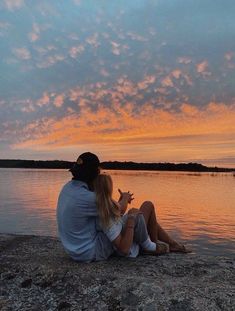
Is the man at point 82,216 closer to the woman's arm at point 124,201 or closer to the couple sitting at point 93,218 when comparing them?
the couple sitting at point 93,218

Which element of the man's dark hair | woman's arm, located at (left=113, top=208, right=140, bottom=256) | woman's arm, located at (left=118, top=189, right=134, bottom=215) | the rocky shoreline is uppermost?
the man's dark hair

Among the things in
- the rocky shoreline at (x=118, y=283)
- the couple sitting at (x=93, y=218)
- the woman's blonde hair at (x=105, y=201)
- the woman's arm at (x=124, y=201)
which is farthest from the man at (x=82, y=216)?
the woman's arm at (x=124, y=201)

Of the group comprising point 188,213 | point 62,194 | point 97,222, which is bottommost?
point 188,213

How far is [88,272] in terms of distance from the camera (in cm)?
619

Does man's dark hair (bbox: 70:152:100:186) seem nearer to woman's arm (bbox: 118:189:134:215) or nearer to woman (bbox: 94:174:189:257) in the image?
woman (bbox: 94:174:189:257)

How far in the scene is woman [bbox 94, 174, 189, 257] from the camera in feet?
20.5

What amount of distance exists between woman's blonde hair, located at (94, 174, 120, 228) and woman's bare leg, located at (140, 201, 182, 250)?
3.15 feet

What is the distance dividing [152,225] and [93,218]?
1243 millimetres

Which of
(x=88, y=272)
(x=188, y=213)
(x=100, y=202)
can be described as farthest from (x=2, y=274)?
(x=188, y=213)

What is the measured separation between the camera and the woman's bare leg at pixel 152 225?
7129mm

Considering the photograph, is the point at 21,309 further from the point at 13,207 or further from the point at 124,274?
the point at 13,207

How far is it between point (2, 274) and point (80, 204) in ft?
5.36

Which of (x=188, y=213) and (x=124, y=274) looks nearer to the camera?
(x=124, y=274)

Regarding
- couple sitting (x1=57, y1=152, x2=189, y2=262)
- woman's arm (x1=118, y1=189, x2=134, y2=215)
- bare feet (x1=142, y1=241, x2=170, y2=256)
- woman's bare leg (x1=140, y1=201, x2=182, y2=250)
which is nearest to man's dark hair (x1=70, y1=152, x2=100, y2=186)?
couple sitting (x1=57, y1=152, x2=189, y2=262)
